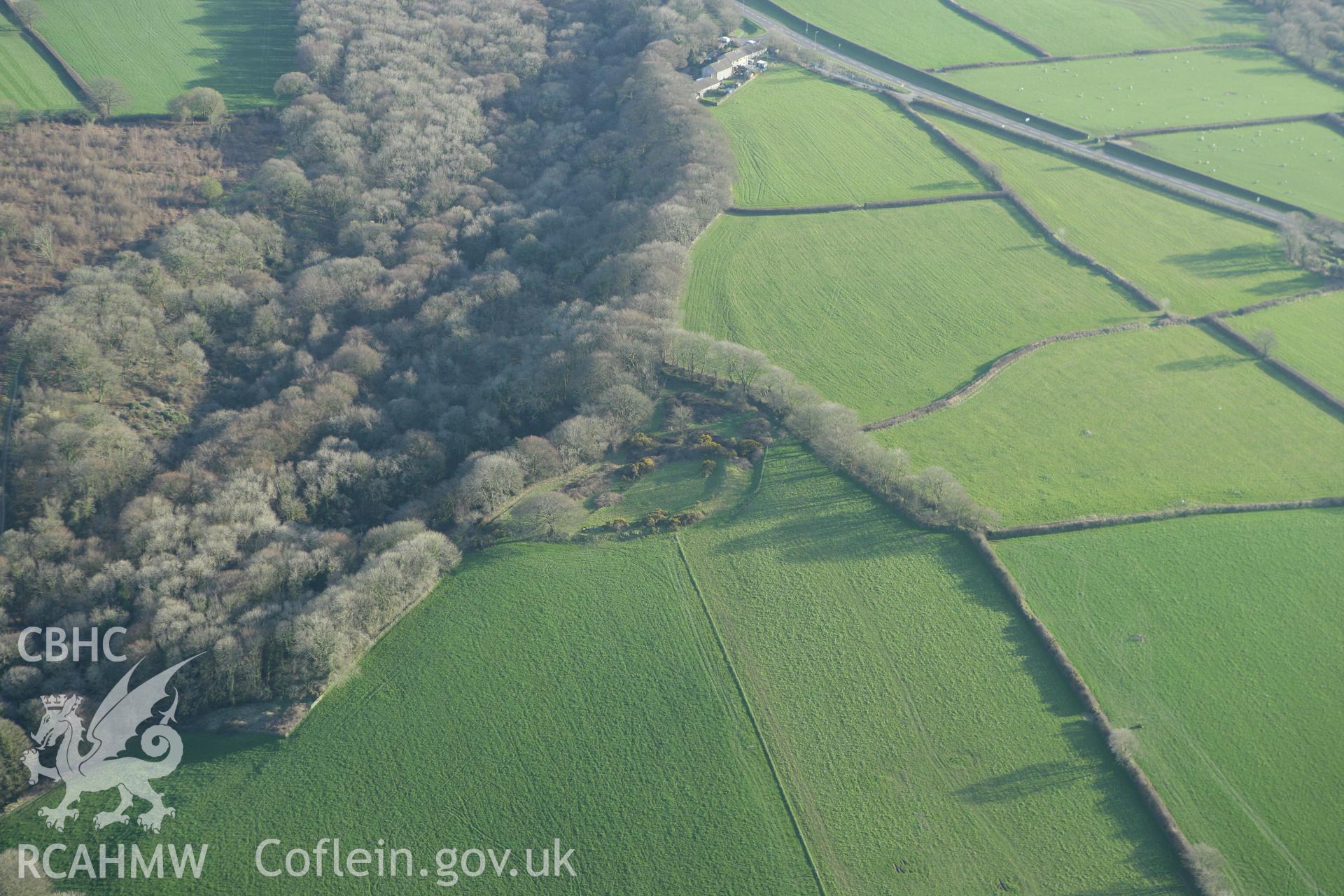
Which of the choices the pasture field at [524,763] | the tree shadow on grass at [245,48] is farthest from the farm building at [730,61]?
the pasture field at [524,763]

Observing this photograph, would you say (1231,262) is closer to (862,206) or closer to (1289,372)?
(1289,372)

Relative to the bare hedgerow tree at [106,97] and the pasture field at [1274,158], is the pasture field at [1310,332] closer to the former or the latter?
the pasture field at [1274,158]

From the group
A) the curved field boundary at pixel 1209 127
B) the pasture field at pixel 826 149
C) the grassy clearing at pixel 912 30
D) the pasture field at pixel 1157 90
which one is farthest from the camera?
the grassy clearing at pixel 912 30

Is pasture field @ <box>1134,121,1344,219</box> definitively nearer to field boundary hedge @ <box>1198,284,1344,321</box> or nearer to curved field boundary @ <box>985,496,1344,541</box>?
field boundary hedge @ <box>1198,284,1344,321</box>

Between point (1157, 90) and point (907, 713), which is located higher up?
point (1157, 90)

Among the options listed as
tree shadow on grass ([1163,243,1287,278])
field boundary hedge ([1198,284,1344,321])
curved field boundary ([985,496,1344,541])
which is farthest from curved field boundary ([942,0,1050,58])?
curved field boundary ([985,496,1344,541])

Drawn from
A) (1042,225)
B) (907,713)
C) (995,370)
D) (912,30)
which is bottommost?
(907,713)

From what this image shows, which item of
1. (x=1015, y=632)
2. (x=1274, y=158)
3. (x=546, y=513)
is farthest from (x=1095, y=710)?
(x=1274, y=158)
